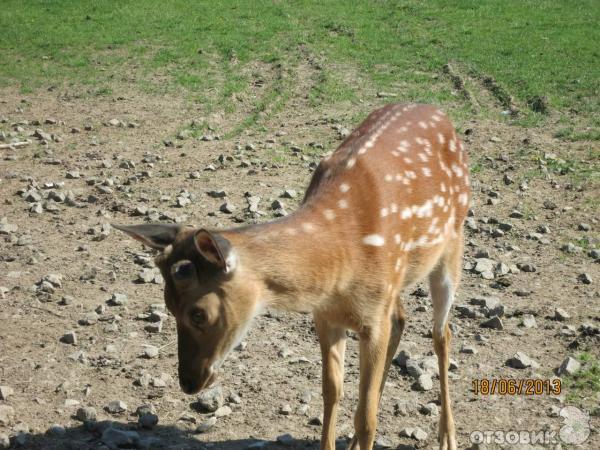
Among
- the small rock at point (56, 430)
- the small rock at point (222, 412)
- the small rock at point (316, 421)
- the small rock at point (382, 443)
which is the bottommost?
the small rock at point (316, 421)

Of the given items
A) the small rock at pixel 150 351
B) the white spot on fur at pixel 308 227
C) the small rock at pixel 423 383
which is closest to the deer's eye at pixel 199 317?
the white spot on fur at pixel 308 227

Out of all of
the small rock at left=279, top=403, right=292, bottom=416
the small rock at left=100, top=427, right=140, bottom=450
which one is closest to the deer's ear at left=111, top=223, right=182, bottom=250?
the small rock at left=100, top=427, right=140, bottom=450

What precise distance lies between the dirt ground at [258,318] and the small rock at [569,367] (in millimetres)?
72

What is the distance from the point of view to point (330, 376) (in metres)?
4.74

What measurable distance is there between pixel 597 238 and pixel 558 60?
7.56 m

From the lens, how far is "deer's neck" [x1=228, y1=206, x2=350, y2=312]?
13.4 ft

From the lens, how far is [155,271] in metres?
6.89

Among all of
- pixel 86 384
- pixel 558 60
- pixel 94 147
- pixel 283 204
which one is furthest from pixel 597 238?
pixel 558 60

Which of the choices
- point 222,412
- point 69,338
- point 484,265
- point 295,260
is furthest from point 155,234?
point 484,265

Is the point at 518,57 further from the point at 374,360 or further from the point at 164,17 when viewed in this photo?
the point at 374,360

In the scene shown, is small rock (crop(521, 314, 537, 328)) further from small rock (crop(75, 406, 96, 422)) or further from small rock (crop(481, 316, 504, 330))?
small rock (crop(75, 406, 96, 422))

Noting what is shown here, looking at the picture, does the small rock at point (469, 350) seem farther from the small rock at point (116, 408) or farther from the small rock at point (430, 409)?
the small rock at point (116, 408)
